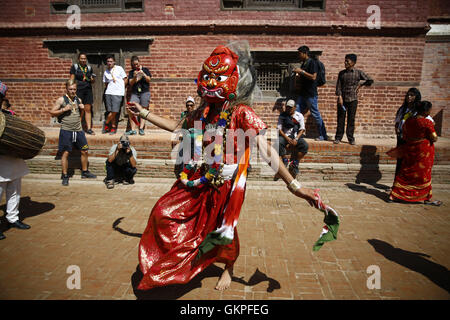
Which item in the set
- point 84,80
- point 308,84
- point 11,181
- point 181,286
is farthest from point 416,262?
point 84,80

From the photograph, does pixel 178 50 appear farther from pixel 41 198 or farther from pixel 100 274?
pixel 100 274

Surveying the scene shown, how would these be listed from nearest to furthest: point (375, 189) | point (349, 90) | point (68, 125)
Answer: point (375, 189)
point (68, 125)
point (349, 90)

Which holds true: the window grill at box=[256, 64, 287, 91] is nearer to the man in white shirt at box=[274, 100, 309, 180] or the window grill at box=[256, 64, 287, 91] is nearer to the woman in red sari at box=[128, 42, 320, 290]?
the man in white shirt at box=[274, 100, 309, 180]

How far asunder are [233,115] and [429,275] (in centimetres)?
282

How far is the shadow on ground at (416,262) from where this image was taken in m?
3.23

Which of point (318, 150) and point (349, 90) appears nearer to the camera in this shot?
point (318, 150)

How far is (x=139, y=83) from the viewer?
27.1 ft

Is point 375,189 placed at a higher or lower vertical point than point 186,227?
lower

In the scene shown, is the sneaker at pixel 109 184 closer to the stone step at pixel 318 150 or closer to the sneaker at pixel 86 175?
the sneaker at pixel 86 175

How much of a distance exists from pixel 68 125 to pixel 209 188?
194 inches

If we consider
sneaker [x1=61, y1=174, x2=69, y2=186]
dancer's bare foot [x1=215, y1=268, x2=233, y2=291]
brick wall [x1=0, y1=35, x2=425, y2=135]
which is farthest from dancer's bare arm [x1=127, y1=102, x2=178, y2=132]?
brick wall [x1=0, y1=35, x2=425, y2=135]

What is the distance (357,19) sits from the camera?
27.1 feet

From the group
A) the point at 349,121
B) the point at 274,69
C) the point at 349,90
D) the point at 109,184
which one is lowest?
the point at 109,184

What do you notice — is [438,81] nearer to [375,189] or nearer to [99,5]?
[375,189]
